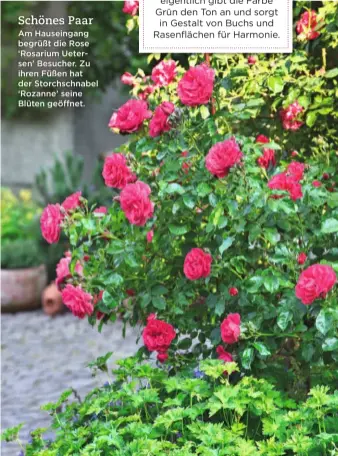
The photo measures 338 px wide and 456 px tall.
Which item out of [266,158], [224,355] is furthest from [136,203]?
[266,158]

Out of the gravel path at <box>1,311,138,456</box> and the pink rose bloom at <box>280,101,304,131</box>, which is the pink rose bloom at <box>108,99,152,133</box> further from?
the gravel path at <box>1,311,138,456</box>

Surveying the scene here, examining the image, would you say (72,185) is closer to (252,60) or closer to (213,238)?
(252,60)

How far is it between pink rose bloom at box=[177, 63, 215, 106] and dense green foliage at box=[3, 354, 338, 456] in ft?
2.39

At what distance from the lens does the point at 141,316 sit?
2.87 m

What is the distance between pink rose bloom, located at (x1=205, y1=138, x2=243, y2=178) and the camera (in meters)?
2.43

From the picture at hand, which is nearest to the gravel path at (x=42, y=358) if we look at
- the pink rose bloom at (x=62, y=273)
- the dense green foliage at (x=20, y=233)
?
the dense green foliage at (x=20, y=233)

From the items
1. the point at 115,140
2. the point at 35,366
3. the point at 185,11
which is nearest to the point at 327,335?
the point at 185,11

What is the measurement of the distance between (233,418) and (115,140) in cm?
698

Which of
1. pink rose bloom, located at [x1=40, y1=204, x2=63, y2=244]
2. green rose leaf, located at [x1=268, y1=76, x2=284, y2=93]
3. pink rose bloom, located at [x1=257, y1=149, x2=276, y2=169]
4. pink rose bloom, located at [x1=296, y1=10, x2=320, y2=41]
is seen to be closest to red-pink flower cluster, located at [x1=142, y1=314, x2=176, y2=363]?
pink rose bloom, located at [x1=40, y1=204, x2=63, y2=244]

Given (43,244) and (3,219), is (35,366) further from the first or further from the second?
(3,219)

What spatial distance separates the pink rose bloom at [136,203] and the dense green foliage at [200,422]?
1.40 ft

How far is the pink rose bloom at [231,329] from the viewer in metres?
2.46

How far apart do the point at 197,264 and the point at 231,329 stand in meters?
0.21

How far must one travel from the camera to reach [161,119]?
266cm
